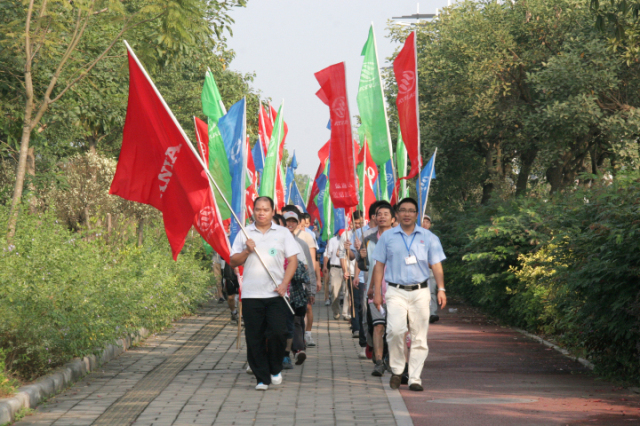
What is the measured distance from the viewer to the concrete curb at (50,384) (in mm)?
6805

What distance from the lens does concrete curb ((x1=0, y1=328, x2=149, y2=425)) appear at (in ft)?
22.3

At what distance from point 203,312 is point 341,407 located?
11.5 m

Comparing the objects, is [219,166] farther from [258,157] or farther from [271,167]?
[258,157]

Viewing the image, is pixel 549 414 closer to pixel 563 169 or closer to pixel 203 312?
pixel 203 312

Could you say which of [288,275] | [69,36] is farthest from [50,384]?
[69,36]

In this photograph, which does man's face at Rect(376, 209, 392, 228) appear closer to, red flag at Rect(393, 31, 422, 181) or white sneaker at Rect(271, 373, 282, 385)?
red flag at Rect(393, 31, 422, 181)

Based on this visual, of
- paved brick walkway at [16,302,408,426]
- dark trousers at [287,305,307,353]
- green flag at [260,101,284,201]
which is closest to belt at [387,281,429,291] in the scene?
paved brick walkway at [16,302,408,426]

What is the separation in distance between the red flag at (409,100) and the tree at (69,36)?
10.1ft

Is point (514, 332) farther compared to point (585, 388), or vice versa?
point (514, 332)

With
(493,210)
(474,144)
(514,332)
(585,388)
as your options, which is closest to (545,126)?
(493,210)

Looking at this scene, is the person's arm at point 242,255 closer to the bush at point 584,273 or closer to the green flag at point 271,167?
the bush at point 584,273

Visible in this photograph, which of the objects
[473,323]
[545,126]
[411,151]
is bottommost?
[473,323]

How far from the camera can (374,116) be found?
40.0 ft

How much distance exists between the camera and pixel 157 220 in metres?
24.1
